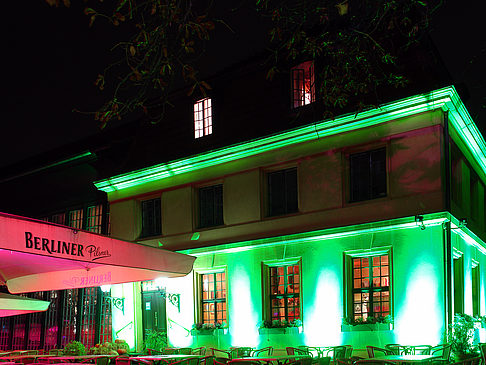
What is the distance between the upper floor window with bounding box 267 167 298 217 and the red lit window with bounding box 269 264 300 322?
66.0 inches

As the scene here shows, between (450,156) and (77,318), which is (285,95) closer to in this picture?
(450,156)

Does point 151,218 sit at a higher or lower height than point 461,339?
higher

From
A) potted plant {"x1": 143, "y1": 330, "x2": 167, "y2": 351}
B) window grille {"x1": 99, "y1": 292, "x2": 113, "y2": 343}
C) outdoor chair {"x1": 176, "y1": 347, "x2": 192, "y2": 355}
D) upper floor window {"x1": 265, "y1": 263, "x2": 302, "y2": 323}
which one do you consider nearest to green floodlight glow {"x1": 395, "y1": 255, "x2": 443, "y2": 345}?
upper floor window {"x1": 265, "y1": 263, "x2": 302, "y2": 323}

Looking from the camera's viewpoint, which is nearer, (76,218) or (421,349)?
(421,349)

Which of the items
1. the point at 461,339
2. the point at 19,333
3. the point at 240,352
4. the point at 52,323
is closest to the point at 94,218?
the point at 52,323

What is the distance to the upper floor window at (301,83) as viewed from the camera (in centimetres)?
1742

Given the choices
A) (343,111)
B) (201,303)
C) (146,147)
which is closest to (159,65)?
(343,111)

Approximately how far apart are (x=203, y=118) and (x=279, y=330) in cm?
763

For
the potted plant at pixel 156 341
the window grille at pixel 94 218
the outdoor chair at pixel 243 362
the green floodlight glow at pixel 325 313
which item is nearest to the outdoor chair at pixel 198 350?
the potted plant at pixel 156 341

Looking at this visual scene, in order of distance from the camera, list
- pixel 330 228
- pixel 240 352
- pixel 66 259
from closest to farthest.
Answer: pixel 66 259
pixel 240 352
pixel 330 228

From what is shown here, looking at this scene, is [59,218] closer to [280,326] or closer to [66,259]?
[280,326]

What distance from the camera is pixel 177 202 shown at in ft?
66.0

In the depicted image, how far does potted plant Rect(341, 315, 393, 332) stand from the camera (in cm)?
1462

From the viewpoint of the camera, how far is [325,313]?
15.8 m
